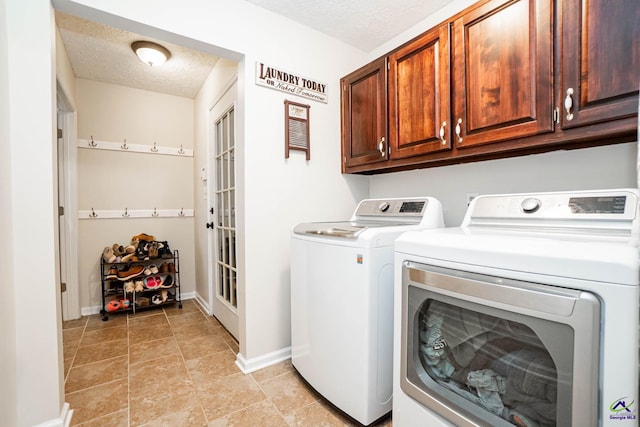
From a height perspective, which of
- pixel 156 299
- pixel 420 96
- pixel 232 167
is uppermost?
pixel 420 96

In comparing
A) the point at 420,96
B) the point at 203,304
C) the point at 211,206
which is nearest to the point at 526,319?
the point at 420,96

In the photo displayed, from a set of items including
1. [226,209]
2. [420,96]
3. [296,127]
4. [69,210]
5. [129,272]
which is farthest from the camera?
[129,272]

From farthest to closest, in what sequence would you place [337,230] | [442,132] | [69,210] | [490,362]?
[69,210], [442,132], [337,230], [490,362]

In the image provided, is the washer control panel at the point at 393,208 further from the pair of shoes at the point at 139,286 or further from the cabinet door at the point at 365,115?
the pair of shoes at the point at 139,286

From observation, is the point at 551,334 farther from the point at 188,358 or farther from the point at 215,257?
the point at 215,257

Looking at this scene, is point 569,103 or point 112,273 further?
point 112,273

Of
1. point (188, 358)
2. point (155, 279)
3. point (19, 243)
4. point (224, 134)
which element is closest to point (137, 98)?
point (224, 134)

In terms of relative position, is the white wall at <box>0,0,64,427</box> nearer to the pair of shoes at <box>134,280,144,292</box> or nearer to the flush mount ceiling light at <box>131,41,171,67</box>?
the flush mount ceiling light at <box>131,41,171,67</box>

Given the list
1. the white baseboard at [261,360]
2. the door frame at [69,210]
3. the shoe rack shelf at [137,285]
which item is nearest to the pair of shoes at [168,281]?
the shoe rack shelf at [137,285]

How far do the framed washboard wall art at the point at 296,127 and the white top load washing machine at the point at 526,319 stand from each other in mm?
1197

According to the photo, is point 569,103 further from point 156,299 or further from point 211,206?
point 156,299

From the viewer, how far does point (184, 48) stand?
8.17 ft

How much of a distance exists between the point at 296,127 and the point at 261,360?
5.43ft

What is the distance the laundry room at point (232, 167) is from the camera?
1.26 metres
